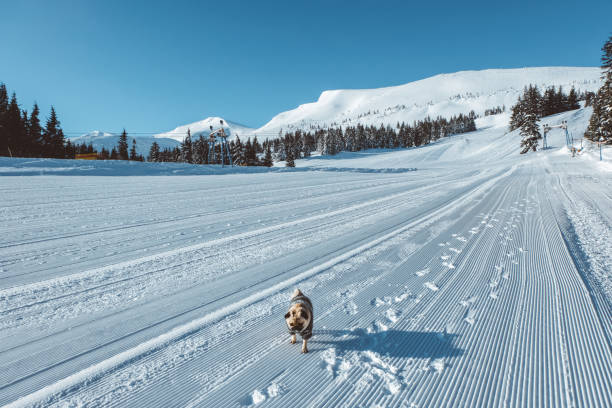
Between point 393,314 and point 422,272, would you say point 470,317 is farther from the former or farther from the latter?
point 422,272

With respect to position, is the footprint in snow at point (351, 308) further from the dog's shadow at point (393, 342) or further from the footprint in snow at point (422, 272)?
the footprint in snow at point (422, 272)

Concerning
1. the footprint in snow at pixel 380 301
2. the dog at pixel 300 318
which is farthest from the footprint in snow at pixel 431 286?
the dog at pixel 300 318

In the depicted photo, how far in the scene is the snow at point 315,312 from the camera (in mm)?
1908

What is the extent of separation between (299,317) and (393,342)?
3.02ft

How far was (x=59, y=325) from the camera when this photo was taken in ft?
8.46

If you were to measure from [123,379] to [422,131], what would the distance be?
111 m

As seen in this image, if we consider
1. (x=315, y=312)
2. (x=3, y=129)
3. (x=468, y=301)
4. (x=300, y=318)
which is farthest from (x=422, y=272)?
(x=3, y=129)

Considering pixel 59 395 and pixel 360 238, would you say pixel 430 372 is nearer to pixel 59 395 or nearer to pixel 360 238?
pixel 59 395

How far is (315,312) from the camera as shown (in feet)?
9.15

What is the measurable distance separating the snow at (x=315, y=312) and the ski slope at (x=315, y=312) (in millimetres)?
15

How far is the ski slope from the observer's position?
1.90 metres

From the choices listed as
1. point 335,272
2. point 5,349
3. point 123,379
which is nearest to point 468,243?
point 335,272

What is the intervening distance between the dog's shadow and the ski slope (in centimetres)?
1

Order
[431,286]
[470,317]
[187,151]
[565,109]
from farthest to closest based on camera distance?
[565,109]
[187,151]
[431,286]
[470,317]
